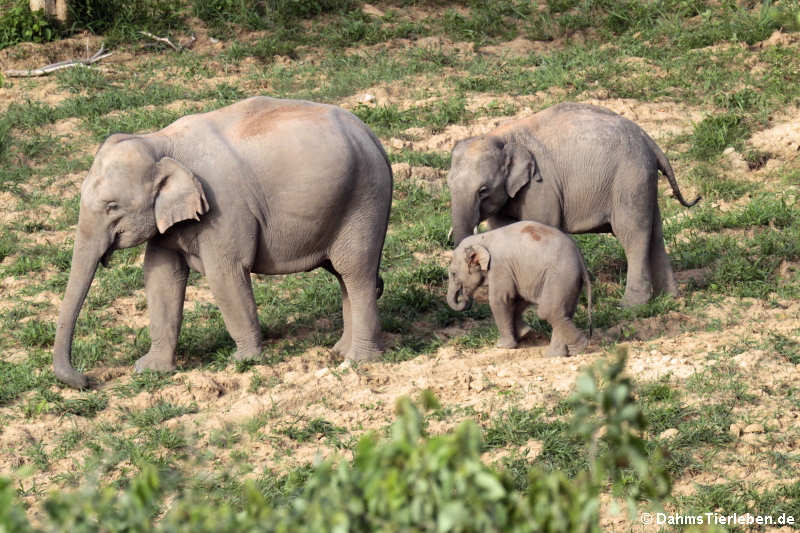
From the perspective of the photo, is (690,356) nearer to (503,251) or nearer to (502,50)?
(503,251)

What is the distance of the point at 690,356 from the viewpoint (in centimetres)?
671

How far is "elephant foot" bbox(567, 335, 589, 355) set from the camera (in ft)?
23.2

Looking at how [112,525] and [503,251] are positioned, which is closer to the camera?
[112,525]

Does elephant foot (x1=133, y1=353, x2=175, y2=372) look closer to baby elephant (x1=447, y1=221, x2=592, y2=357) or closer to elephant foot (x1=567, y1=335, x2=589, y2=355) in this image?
baby elephant (x1=447, y1=221, x2=592, y2=357)

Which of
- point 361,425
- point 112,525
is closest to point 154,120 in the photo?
point 361,425

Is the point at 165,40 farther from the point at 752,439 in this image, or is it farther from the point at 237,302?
the point at 752,439

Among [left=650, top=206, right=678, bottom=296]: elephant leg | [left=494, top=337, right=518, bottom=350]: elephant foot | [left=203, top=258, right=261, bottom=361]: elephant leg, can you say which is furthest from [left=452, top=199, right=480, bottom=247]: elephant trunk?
[left=203, top=258, right=261, bottom=361]: elephant leg

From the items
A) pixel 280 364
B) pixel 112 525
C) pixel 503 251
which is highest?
pixel 112 525

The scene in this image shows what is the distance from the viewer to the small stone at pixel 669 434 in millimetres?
5762

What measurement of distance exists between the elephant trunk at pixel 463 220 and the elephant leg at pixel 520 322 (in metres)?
0.84

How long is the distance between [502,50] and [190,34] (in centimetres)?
402

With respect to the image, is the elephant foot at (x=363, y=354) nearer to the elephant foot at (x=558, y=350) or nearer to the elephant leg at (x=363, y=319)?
the elephant leg at (x=363, y=319)

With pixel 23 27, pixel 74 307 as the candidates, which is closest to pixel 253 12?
pixel 23 27

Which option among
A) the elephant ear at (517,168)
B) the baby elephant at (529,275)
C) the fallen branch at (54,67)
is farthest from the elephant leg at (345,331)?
the fallen branch at (54,67)
